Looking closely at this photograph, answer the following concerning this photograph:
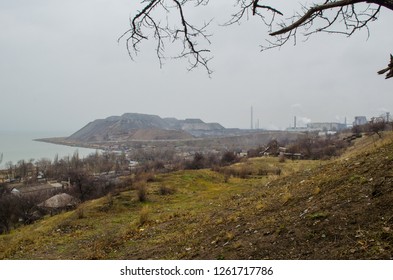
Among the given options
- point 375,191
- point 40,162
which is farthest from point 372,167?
point 40,162

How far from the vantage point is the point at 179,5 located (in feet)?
11.7

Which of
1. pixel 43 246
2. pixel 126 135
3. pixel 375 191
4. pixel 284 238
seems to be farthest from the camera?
pixel 126 135

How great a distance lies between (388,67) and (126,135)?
180 meters

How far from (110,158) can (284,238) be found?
9029cm

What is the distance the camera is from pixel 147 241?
569 cm

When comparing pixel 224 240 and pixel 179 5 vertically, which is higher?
pixel 179 5

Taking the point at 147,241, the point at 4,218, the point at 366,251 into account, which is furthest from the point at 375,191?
the point at 4,218

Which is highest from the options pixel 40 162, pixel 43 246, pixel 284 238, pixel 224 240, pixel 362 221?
pixel 362 221

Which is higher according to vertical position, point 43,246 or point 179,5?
point 179,5

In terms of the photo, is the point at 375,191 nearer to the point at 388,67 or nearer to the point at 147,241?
the point at 388,67

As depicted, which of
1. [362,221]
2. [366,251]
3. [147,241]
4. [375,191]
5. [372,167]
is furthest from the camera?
[147,241]

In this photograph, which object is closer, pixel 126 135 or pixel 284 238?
pixel 284 238

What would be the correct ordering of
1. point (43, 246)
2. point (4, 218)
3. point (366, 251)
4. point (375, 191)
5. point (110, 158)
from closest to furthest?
1. point (366, 251)
2. point (375, 191)
3. point (43, 246)
4. point (4, 218)
5. point (110, 158)

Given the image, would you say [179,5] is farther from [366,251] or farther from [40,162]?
[40,162]
